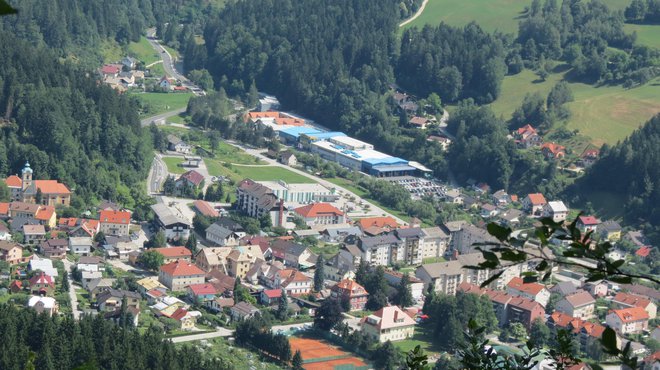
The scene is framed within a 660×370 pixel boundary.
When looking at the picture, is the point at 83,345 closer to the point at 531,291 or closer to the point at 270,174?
the point at 531,291

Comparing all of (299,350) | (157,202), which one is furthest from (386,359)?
(157,202)

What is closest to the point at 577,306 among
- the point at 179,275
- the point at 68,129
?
the point at 179,275

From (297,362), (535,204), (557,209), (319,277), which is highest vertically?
(297,362)

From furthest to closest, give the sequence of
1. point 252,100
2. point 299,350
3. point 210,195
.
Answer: point 252,100 < point 210,195 < point 299,350

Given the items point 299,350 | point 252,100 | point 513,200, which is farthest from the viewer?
point 252,100

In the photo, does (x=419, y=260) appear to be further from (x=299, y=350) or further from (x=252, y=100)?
(x=252, y=100)

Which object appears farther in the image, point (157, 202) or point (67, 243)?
point (157, 202)

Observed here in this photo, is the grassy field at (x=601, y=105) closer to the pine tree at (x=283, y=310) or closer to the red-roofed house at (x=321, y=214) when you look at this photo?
the red-roofed house at (x=321, y=214)
